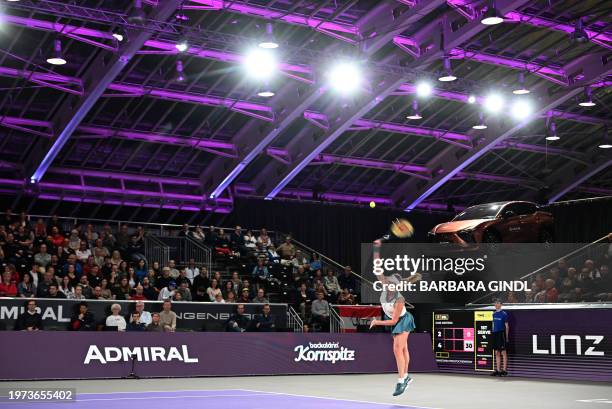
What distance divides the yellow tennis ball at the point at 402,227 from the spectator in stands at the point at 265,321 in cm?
1640

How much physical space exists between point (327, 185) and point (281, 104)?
9.70 m

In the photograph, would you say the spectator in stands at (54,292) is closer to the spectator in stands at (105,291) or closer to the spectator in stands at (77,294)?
the spectator in stands at (77,294)

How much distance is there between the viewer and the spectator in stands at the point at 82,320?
22.1m

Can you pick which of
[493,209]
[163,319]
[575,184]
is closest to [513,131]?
[575,184]

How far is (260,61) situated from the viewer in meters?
31.1

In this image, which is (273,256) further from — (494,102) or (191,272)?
(494,102)

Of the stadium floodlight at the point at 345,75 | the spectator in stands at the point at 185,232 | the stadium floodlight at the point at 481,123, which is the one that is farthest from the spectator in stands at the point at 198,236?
the stadium floodlight at the point at 481,123

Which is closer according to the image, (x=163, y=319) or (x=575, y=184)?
(x=163, y=319)

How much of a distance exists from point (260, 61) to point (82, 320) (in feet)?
40.6

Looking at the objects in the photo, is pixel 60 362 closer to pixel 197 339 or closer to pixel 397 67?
pixel 197 339

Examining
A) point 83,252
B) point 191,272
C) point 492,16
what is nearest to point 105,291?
point 83,252

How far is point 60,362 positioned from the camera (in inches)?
803

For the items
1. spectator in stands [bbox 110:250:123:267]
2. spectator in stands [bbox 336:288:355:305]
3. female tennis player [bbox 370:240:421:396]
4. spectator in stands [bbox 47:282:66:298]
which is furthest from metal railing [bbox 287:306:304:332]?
female tennis player [bbox 370:240:421:396]

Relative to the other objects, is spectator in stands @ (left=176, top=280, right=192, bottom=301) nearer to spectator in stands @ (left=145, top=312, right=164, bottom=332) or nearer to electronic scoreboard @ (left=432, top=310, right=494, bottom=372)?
spectator in stands @ (left=145, top=312, right=164, bottom=332)
